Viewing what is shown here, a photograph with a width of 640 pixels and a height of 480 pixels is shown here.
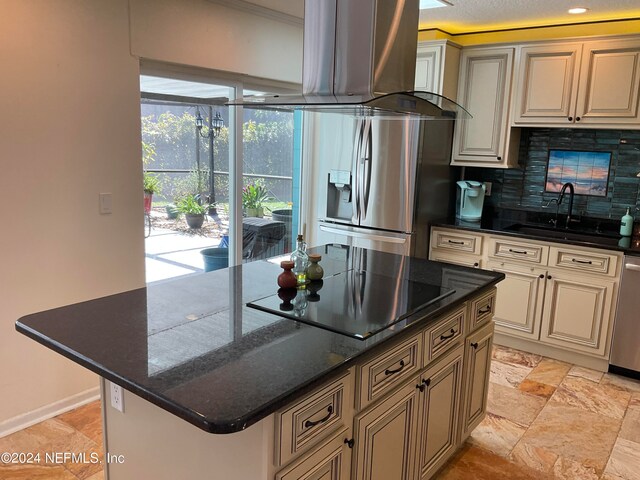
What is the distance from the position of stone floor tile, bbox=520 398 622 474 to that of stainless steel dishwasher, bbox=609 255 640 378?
2.22ft

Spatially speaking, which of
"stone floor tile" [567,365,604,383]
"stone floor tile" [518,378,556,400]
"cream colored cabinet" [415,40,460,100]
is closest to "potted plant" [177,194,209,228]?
"cream colored cabinet" [415,40,460,100]

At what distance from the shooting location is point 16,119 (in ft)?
8.58

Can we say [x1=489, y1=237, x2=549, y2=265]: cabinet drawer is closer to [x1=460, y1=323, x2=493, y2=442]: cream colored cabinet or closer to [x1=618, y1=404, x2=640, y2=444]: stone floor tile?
[x1=618, y1=404, x2=640, y2=444]: stone floor tile

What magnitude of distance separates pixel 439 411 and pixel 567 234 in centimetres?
235

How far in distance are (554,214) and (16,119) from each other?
3.88m

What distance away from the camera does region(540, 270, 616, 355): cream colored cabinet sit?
3.62m

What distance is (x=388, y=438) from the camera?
191cm

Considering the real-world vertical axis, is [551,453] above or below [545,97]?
below

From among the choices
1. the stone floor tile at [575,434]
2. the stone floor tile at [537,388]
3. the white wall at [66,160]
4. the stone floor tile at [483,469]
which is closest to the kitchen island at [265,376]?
the stone floor tile at [483,469]

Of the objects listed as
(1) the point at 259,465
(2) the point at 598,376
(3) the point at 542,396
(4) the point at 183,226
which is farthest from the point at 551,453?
(4) the point at 183,226

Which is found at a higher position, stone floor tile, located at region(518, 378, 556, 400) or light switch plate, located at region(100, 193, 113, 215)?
light switch plate, located at region(100, 193, 113, 215)

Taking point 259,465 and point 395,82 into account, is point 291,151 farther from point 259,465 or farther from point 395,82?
point 259,465

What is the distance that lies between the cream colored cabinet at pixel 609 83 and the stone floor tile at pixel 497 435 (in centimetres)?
223

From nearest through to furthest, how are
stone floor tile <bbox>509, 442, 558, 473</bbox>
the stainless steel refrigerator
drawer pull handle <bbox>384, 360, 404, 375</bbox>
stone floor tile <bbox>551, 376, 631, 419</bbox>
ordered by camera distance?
drawer pull handle <bbox>384, 360, 404, 375</bbox>
stone floor tile <bbox>509, 442, 558, 473</bbox>
stone floor tile <bbox>551, 376, 631, 419</bbox>
the stainless steel refrigerator
